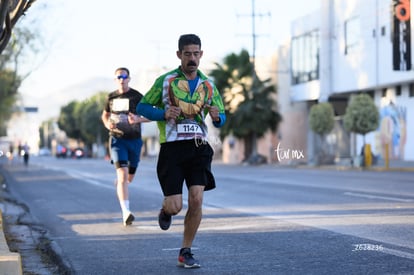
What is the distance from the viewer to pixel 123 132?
10195 millimetres

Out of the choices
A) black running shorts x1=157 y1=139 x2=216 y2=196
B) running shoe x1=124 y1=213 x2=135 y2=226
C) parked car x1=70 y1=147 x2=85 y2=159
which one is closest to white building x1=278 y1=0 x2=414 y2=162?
running shoe x1=124 y1=213 x2=135 y2=226

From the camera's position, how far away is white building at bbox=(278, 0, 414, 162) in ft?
124

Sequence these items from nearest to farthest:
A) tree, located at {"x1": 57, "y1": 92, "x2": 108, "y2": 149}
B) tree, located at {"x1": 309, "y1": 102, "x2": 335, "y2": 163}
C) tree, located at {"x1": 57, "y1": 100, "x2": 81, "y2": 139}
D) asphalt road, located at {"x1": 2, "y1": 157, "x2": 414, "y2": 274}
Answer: asphalt road, located at {"x1": 2, "y1": 157, "x2": 414, "y2": 274} → tree, located at {"x1": 309, "y1": 102, "x2": 335, "y2": 163} → tree, located at {"x1": 57, "y1": 92, "x2": 108, "y2": 149} → tree, located at {"x1": 57, "y1": 100, "x2": 81, "y2": 139}

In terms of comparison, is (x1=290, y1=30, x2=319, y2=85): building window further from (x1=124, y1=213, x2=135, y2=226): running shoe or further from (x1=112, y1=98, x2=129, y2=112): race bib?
(x1=124, y1=213, x2=135, y2=226): running shoe

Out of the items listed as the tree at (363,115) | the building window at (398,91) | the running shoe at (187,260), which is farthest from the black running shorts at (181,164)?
the building window at (398,91)

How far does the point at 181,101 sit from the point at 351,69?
3781 centimetres

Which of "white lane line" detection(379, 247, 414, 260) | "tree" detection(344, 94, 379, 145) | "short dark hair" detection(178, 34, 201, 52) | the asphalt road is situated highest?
"tree" detection(344, 94, 379, 145)

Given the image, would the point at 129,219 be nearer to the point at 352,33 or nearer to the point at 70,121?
the point at 352,33

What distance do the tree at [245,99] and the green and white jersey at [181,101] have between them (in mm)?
42220

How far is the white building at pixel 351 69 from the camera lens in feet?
124

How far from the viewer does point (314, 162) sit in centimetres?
4019

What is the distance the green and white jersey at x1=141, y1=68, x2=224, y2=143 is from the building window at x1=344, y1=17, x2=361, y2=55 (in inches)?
1460

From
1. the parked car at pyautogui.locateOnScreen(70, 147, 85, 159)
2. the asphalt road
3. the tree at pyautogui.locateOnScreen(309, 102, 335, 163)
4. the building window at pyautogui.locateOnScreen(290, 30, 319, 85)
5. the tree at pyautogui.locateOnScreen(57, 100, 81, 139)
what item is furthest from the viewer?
the tree at pyautogui.locateOnScreen(57, 100, 81, 139)

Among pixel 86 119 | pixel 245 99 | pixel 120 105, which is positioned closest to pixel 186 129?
pixel 120 105
